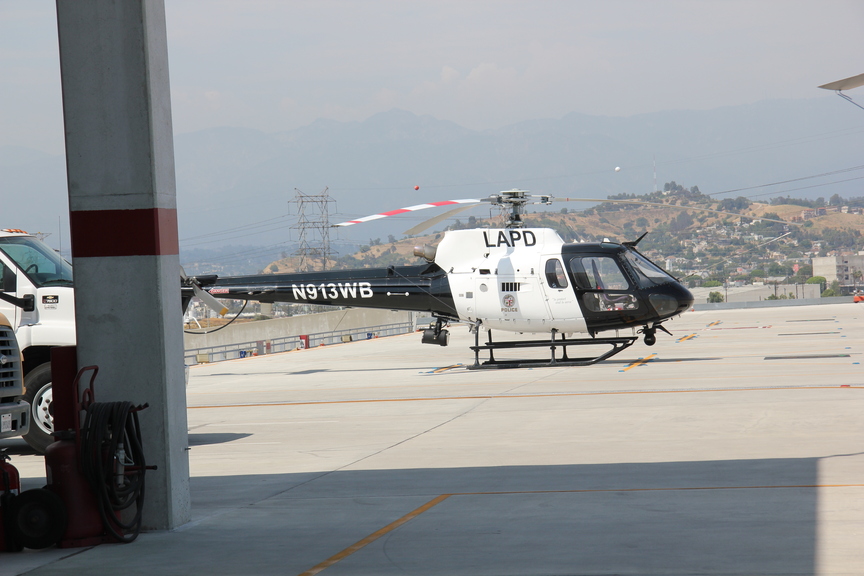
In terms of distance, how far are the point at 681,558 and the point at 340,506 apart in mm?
3142

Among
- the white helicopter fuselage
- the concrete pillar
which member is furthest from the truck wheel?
the white helicopter fuselage

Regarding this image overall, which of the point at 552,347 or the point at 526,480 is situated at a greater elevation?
the point at 552,347

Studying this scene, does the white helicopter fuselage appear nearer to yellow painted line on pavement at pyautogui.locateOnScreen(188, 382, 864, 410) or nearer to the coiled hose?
yellow painted line on pavement at pyautogui.locateOnScreen(188, 382, 864, 410)

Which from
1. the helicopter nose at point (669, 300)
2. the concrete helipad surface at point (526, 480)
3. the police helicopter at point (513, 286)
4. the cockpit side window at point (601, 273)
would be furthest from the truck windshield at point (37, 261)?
the helicopter nose at point (669, 300)

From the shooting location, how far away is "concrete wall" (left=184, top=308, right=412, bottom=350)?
57875 millimetres

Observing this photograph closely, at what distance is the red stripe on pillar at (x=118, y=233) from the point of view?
686 centimetres

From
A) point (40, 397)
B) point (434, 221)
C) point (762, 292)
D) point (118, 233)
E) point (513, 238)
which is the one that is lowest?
point (762, 292)

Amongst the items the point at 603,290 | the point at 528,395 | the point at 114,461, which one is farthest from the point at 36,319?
the point at 603,290

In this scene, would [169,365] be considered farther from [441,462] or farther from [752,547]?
[752,547]

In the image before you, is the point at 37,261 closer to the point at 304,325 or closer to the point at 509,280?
the point at 509,280

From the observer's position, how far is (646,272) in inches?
750

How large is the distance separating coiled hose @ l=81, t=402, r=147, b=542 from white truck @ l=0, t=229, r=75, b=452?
4.18m

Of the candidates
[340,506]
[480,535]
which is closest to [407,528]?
[480,535]

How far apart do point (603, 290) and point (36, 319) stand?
39.8 ft
